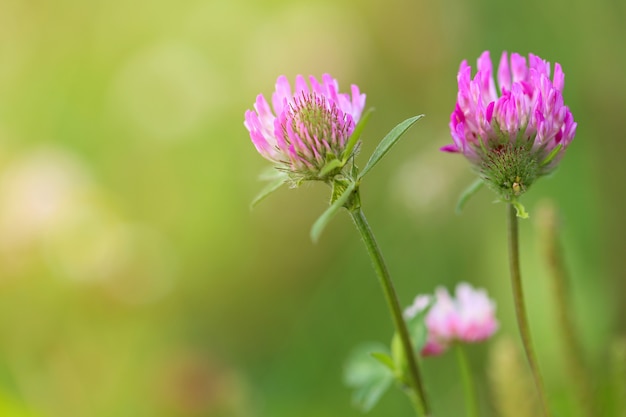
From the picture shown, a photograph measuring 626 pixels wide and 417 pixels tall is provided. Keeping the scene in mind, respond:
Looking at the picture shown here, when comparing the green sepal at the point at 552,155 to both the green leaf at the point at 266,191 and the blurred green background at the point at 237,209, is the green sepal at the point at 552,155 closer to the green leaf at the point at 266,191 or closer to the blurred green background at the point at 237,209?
the green leaf at the point at 266,191

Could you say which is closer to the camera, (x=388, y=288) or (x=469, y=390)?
(x=388, y=288)

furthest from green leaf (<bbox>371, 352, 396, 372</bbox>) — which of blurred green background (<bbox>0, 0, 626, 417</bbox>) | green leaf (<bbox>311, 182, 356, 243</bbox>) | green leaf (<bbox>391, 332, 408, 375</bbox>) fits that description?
blurred green background (<bbox>0, 0, 626, 417</bbox>)

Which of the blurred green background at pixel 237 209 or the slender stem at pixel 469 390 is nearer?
the slender stem at pixel 469 390

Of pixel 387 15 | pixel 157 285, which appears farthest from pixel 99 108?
pixel 387 15

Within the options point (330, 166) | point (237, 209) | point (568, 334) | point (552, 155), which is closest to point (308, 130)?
point (330, 166)

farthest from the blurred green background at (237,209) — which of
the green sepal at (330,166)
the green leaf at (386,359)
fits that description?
the green sepal at (330,166)

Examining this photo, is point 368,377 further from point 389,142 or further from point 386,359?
point 389,142

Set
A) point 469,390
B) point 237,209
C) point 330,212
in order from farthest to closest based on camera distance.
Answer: point 237,209, point 469,390, point 330,212
